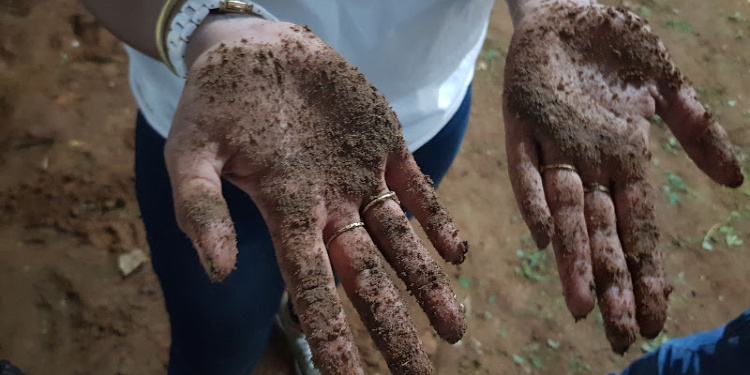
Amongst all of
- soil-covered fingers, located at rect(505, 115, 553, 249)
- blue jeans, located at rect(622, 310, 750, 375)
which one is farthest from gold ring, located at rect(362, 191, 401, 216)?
blue jeans, located at rect(622, 310, 750, 375)

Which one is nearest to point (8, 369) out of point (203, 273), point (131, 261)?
point (131, 261)

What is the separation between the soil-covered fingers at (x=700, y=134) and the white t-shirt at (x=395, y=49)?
0.43m

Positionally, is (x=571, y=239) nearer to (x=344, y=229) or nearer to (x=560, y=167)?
(x=560, y=167)

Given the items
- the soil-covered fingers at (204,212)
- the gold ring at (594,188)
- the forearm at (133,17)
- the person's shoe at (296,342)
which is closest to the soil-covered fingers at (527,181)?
the gold ring at (594,188)

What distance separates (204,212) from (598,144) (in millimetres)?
738

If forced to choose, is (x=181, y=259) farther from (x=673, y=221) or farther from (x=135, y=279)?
(x=673, y=221)

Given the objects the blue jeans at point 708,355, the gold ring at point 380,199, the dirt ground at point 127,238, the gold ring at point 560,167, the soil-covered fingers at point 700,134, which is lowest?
the dirt ground at point 127,238

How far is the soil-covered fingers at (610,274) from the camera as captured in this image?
917mm

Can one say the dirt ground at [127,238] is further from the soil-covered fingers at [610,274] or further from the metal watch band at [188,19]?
the metal watch band at [188,19]

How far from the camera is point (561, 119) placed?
1.06m

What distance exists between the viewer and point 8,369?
175 centimetres

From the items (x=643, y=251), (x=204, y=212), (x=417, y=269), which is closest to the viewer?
(x=204, y=212)

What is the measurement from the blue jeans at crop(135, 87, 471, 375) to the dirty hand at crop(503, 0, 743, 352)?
9.1 inches

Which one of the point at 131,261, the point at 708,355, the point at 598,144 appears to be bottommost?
the point at 131,261
